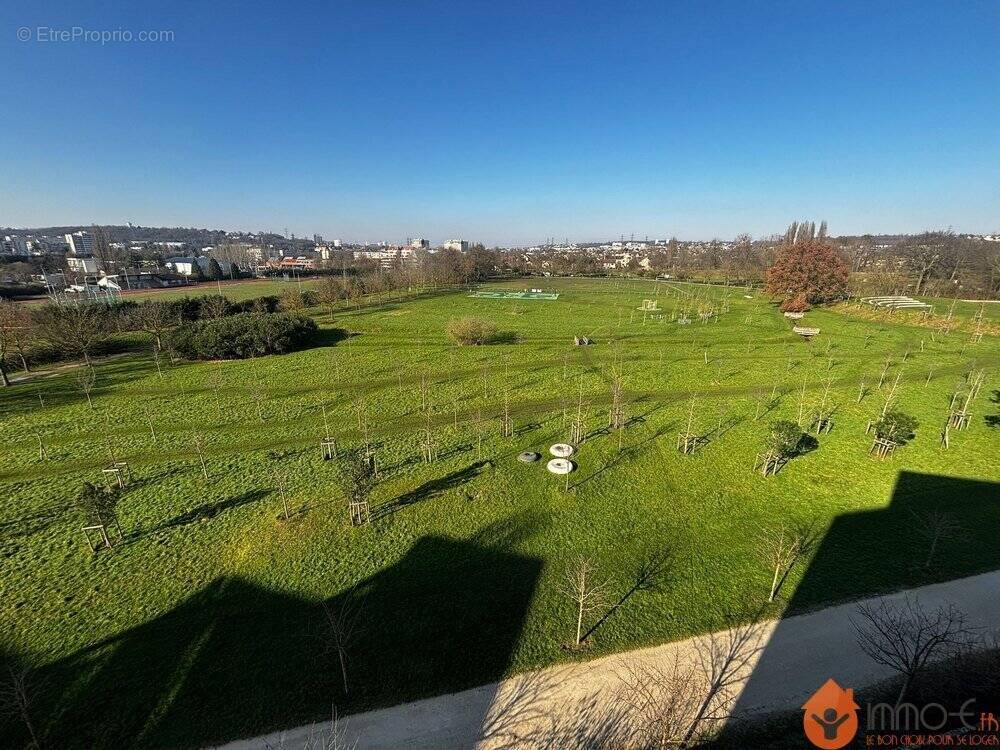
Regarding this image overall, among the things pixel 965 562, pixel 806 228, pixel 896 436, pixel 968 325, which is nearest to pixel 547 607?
A: pixel 965 562

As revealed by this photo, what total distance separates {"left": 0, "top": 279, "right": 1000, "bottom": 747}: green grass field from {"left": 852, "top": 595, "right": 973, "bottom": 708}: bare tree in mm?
770

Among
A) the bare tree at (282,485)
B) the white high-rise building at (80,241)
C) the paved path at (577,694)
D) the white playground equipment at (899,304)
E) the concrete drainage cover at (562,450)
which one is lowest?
the paved path at (577,694)

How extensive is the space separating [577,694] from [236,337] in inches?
1525

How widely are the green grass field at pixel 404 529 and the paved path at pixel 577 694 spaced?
0.39 meters

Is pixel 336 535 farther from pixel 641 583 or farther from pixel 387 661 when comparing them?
pixel 641 583

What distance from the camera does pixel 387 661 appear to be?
10.4m

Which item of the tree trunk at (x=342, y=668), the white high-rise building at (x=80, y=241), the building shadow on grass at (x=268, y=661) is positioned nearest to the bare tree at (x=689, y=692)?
the building shadow on grass at (x=268, y=661)

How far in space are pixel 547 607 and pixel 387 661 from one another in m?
4.31

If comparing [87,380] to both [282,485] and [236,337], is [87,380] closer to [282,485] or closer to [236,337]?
[236,337]

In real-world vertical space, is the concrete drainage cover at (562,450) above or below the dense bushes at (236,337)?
below

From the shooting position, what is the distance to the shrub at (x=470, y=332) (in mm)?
41000

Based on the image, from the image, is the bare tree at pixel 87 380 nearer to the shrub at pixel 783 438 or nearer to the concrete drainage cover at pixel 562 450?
the concrete drainage cover at pixel 562 450

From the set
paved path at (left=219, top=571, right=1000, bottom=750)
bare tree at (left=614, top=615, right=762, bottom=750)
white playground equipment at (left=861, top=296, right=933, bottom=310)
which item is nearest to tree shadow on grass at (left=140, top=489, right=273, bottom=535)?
paved path at (left=219, top=571, right=1000, bottom=750)

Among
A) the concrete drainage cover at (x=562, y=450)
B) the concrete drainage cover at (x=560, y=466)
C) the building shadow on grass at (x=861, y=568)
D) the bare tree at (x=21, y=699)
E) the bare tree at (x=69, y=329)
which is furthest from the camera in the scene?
the bare tree at (x=69, y=329)
